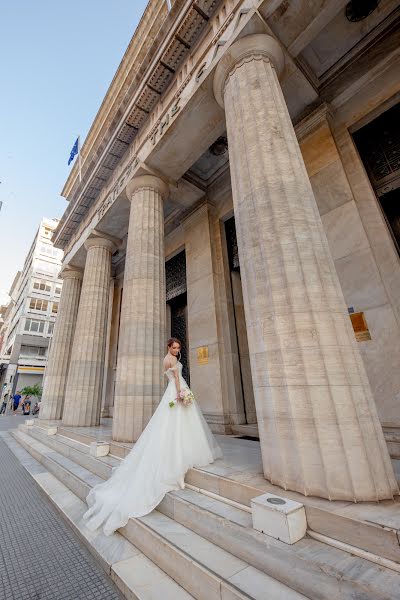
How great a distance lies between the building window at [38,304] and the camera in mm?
35594

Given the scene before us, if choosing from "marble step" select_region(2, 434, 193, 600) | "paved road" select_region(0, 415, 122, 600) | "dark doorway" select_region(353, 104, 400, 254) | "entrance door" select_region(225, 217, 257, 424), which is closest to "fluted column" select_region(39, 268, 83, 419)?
"paved road" select_region(0, 415, 122, 600)

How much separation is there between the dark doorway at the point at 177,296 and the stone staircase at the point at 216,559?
7.73m

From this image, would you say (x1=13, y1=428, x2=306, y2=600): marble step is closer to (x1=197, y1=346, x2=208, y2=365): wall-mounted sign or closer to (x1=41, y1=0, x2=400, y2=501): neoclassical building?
(x1=41, y1=0, x2=400, y2=501): neoclassical building

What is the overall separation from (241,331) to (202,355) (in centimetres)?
151

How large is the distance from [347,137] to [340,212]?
2105 millimetres

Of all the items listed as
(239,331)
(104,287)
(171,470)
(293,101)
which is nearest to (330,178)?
(293,101)

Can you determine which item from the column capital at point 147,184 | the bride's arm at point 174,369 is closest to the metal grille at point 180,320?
the column capital at point 147,184

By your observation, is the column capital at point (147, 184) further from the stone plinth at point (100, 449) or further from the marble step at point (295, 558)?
the marble step at point (295, 558)

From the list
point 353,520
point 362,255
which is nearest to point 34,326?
point 362,255

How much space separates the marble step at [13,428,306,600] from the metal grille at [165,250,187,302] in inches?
340

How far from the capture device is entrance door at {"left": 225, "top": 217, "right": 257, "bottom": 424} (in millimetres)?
8117

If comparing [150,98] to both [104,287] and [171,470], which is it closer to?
[104,287]

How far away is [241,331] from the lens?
880 centimetres

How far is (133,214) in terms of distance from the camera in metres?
8.02
